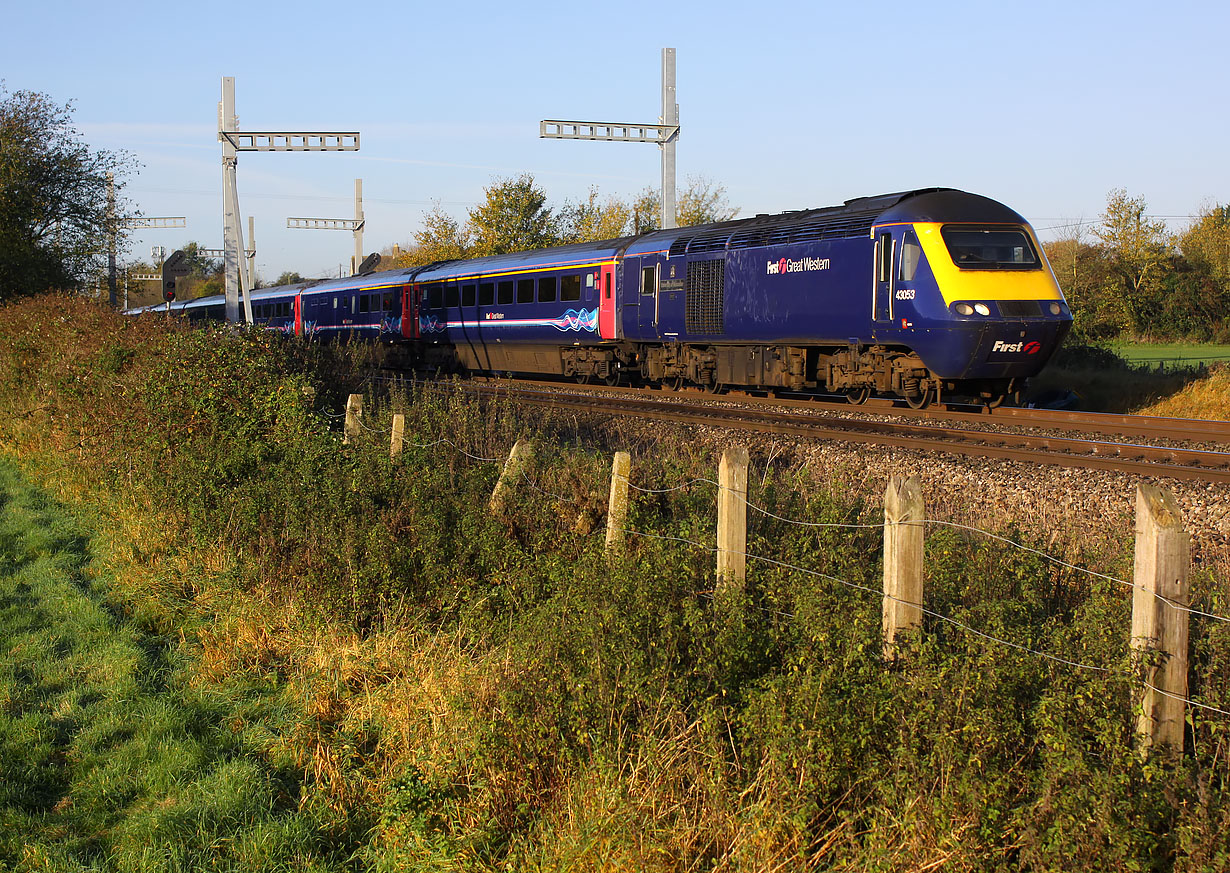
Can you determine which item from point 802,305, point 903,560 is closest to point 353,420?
point 903,560

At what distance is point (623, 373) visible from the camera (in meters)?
22.1

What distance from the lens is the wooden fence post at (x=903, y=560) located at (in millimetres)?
4574

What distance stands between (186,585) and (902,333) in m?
10.2

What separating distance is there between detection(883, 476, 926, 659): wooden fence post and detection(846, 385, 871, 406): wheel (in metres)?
12.0

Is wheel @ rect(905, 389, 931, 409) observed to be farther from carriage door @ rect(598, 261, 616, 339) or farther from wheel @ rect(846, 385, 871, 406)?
carriage door @ rect(598, 261, 616, 339)

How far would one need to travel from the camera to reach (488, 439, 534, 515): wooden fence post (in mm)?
7719

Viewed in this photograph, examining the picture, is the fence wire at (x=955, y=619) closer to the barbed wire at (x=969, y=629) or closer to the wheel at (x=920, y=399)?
the barbed wire at (x=969, y=629)

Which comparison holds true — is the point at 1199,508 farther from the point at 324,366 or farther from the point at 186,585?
the point at 324,366

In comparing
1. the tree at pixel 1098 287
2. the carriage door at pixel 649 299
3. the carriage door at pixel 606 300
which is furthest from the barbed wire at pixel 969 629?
the tree at pixel 1098 287

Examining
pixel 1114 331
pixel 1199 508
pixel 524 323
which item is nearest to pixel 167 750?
pixel 1199 508

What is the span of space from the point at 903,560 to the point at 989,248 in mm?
11023

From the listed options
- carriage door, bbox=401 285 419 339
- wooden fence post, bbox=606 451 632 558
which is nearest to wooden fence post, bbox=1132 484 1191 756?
wooden fence post, bbox=606 451 632 558

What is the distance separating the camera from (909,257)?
567 inches

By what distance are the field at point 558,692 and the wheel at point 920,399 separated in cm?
730
